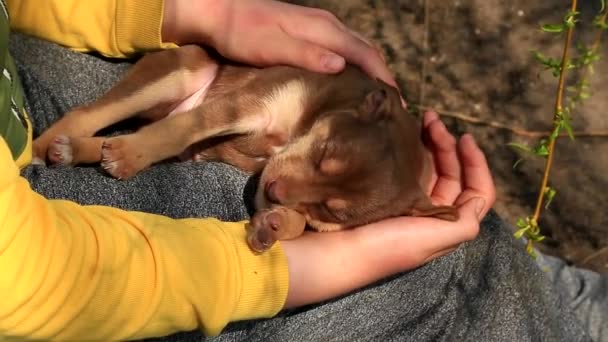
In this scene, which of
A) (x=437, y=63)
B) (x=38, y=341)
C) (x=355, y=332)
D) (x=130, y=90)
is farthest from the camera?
(x=437, y=63)

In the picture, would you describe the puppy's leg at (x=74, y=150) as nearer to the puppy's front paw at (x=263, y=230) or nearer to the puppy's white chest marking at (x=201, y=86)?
the puppy's white chest marking at (x=201, y=86)

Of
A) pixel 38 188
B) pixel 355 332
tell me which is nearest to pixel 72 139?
pixel 38 188

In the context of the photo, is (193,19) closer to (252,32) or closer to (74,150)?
(252,32)

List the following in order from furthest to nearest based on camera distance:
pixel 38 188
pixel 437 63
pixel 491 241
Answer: pixel 437 63
pixel 491 241
pixel 38 188

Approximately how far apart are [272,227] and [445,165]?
0.80 m

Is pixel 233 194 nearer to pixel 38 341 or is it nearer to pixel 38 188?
pixel 38 188

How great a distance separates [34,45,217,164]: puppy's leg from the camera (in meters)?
1.98

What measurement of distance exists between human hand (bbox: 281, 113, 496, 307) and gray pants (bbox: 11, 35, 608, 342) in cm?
8

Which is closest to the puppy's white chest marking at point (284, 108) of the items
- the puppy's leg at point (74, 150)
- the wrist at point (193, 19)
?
the wrist at point (193, 19)

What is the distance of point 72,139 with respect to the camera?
195cm

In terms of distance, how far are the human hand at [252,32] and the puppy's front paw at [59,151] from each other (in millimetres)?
485

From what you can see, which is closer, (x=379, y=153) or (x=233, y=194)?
(x=233, y=194)

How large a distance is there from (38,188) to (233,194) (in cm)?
51

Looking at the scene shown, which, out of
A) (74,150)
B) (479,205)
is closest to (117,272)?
(74,150)
